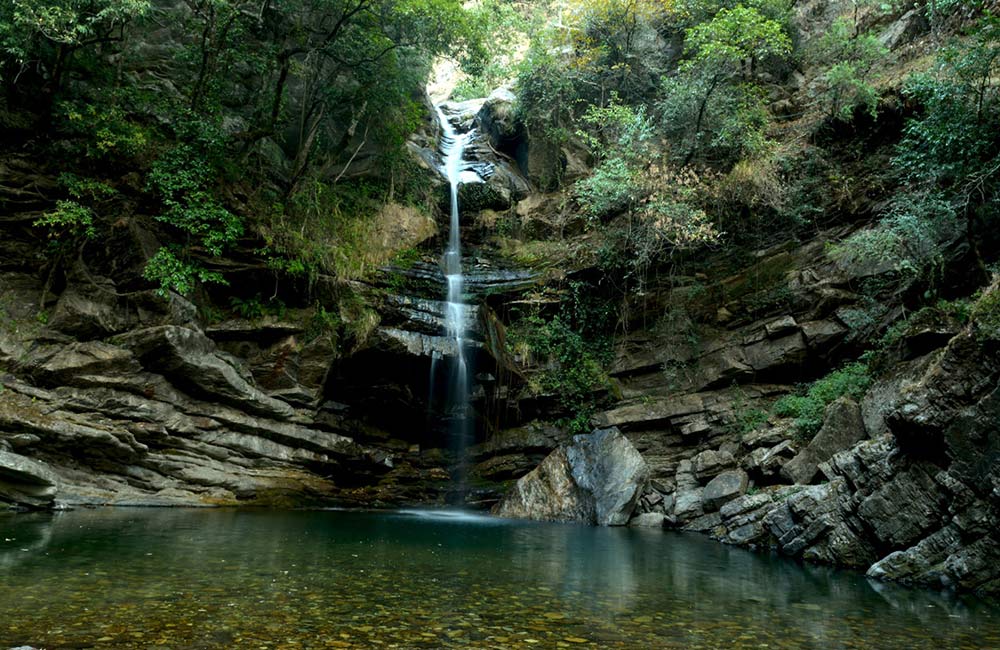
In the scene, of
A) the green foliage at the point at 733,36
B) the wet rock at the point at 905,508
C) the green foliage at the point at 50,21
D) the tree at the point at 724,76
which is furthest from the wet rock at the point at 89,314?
the green foliage at the point at 733,36

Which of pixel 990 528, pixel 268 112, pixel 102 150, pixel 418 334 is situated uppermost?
pixel 268 112

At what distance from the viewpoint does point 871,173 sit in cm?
1527

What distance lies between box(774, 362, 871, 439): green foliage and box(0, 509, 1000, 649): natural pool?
4.10 metres

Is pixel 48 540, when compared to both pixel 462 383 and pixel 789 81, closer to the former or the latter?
pixel 462 383

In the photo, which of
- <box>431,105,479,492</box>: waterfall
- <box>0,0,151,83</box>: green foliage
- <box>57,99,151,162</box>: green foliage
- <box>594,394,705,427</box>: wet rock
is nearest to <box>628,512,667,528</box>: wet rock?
<box>594,394,705,427</box>: wet rock

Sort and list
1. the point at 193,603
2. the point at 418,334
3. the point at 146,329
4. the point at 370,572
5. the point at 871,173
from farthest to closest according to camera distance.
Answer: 1. the point at 418,334
2. the point at 871,173
3. the point at 146,329
4. the point at 370,572
5. the point at 193,603

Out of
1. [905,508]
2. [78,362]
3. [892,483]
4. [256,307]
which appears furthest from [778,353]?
[78,362]

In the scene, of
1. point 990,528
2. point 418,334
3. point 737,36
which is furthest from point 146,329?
point 737,36

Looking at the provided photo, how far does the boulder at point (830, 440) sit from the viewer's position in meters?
11.0

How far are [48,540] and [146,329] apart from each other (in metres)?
7.19

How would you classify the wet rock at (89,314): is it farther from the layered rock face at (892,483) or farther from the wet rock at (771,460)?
the wet rock at (771,460)

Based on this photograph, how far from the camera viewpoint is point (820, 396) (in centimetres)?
1284

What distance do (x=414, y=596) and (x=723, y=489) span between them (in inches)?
362

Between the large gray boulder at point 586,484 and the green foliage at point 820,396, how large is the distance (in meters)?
3.62
